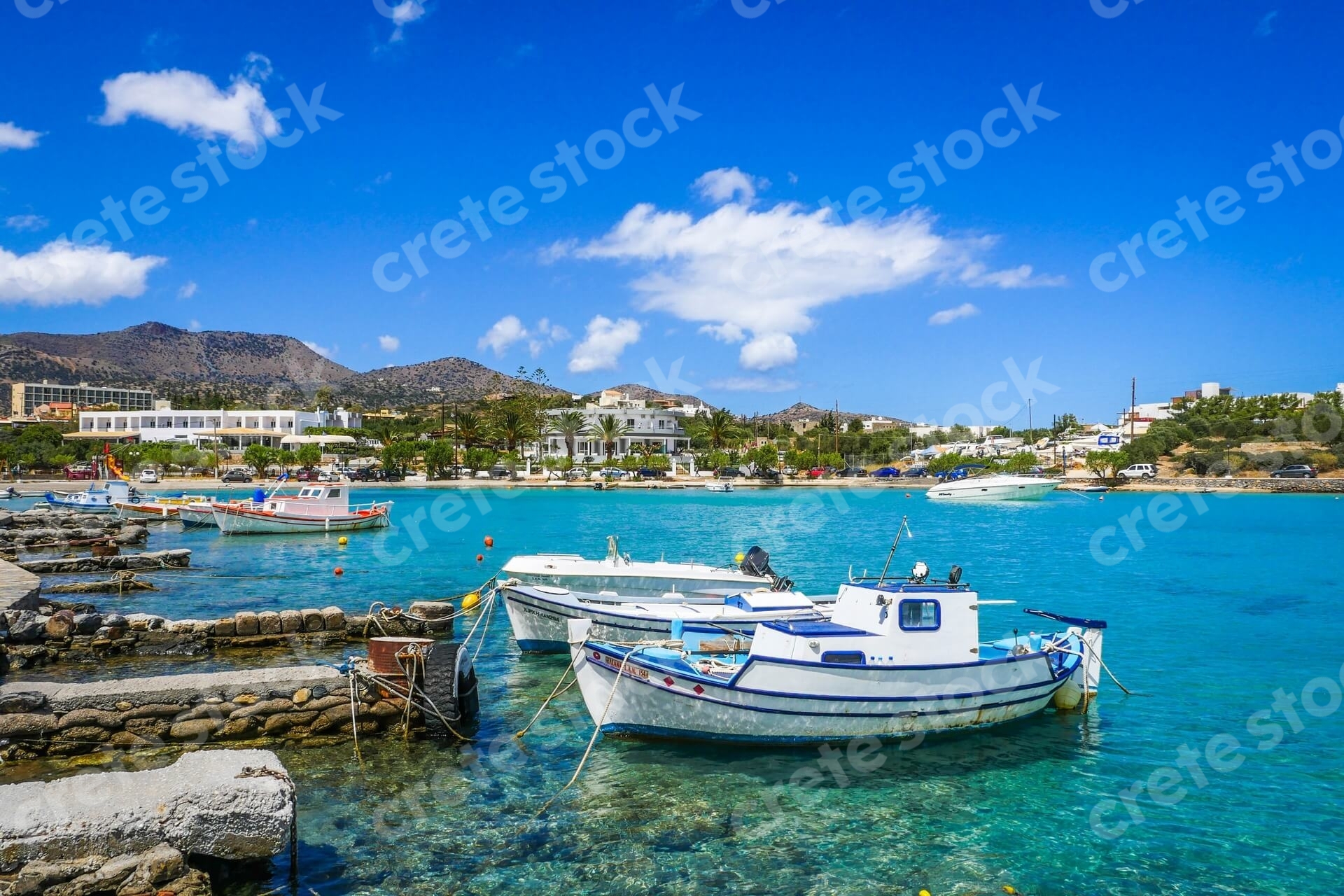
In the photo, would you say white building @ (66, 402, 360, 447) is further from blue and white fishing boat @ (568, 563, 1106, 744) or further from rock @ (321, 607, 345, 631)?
blue and white fishing boat @ (568, 563, 1106, 744)

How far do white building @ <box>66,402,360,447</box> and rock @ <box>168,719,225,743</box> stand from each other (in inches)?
4550

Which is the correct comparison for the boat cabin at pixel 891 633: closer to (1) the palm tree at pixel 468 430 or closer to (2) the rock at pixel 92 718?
(2) the rock at pixel 92 718

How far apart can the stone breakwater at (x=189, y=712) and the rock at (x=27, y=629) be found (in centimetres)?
606

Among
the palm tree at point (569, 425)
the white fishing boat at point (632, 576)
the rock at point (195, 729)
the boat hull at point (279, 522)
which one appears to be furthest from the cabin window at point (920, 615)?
the palm tree at point (569, 425)

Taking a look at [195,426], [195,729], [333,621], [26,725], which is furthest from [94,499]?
[195,426]

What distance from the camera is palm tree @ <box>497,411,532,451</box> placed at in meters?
114

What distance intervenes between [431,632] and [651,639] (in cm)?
620

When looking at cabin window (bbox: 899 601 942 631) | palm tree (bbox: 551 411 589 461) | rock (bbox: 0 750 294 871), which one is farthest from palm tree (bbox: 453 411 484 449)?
rock (bbox: 0 750 294 871)

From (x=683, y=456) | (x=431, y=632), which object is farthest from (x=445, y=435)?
(x=431, y=632)

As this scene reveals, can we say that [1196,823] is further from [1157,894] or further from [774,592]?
[774,592]

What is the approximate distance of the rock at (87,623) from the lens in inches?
706

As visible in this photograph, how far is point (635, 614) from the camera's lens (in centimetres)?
1809

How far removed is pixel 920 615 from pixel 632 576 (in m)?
10.0

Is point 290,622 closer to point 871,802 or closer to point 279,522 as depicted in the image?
point 871,802
